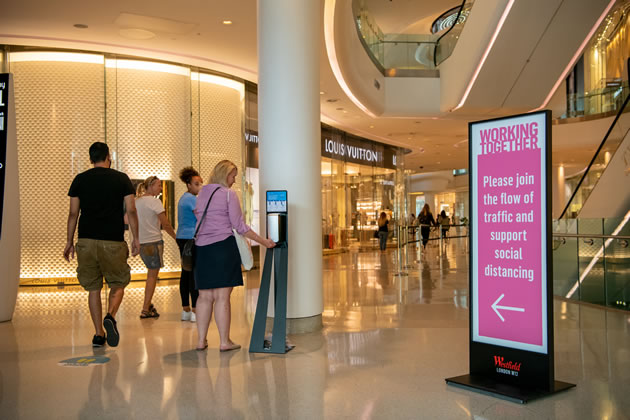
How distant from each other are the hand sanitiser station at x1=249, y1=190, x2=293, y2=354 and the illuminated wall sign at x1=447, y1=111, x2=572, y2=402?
1.60 meters

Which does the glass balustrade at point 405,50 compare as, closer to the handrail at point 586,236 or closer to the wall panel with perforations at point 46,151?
the wall panel with perforations at point 46,151

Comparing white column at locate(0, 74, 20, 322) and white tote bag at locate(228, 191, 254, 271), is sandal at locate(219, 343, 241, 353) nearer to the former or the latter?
white tote bag at locate(228, 191, 254, 271)

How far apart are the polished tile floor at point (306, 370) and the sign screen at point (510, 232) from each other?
18.0 inches

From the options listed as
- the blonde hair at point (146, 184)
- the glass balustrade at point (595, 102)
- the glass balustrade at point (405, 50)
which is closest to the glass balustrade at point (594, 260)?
the blonde hair at point (146, 184)

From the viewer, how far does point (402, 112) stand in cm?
1526

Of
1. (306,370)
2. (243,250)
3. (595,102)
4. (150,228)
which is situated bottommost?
(306,370)

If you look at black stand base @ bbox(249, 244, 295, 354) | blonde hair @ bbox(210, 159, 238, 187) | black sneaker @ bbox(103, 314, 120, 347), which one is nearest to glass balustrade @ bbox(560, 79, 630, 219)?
black stand base @ bbox(249, 244, 295, 354)

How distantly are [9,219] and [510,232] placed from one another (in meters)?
5.37

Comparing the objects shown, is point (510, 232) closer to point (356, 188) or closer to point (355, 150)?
point (355, 150)

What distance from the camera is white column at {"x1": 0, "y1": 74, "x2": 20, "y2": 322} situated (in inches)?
259

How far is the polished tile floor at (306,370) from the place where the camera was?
342cm

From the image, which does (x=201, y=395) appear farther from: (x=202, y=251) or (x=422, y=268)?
(x=422, y=268)

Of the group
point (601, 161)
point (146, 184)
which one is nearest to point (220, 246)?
point (146, 184)

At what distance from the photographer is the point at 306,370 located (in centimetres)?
432
